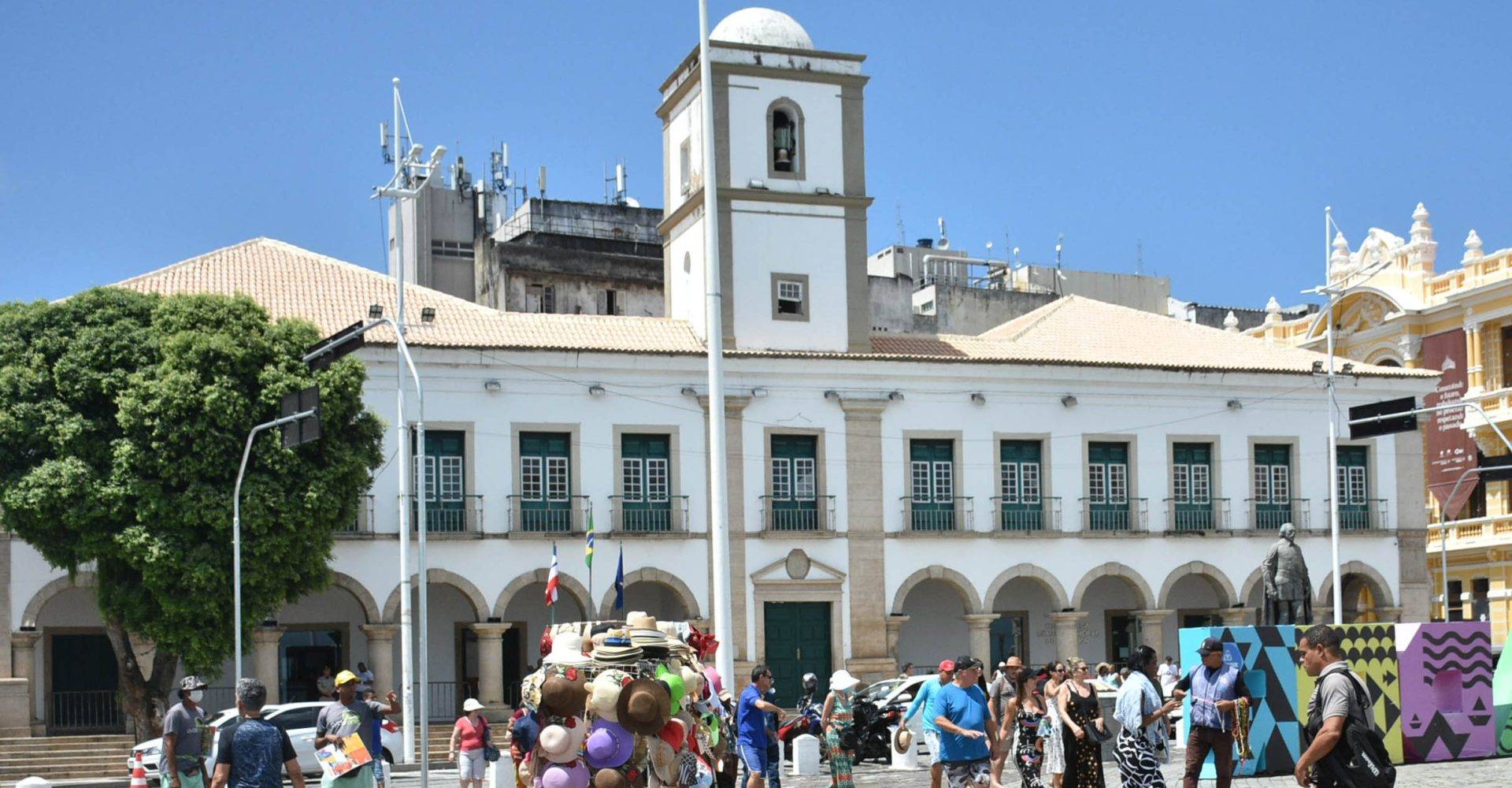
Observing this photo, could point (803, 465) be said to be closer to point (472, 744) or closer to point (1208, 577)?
point (1208, 577)

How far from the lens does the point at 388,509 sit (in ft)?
115

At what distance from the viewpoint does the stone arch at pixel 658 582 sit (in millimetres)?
36059

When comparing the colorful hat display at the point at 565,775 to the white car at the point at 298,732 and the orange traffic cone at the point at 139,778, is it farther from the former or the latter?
the white car at the point at 298,732

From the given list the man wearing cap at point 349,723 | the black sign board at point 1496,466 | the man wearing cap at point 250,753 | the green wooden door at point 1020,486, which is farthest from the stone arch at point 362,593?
the black sign board at point 1496,466

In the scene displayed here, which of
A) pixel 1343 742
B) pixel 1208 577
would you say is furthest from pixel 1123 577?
pixel 1343 742

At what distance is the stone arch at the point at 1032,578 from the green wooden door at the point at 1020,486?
85 centimetres

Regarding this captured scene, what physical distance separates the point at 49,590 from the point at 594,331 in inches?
456

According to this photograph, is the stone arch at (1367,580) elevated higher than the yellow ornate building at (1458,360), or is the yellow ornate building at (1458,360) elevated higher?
the yellow ornate building at (1458,360)

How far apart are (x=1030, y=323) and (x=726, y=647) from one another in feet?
78.5

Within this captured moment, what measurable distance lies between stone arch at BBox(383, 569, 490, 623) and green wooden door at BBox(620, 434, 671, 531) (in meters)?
3.19

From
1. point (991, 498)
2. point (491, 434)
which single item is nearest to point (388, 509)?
point (491, 434)

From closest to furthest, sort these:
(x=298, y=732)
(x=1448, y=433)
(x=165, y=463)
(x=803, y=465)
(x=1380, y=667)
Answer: (x=1380, y=667) → (x=298, y=732) → (x=165, y=463) → (x=803, y=465) → (x=1448, y=433)

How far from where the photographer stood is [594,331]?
37969mm

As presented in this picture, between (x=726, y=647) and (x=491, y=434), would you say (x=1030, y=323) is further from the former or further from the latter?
(x=726, y=647)
